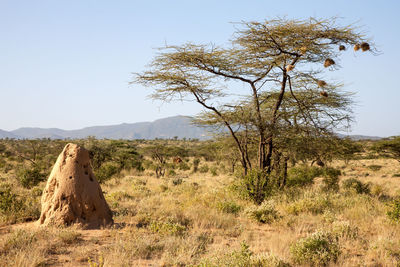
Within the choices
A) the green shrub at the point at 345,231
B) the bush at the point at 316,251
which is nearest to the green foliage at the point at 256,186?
the green shrub at the point at 345,231

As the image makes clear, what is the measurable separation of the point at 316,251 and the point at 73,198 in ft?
18.6

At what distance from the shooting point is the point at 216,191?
1177 cm

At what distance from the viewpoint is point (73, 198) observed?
23.0 ft

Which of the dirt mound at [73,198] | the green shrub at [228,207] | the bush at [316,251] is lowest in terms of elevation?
the green shrub at [228,207]

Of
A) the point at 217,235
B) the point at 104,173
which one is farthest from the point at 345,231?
the point at 104,173

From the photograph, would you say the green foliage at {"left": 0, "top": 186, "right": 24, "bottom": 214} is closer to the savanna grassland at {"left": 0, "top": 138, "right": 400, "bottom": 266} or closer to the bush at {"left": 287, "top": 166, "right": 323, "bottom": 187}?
the savanna grassland at {"left": 0, "top": 138, "right": 400, "bottom": 266}

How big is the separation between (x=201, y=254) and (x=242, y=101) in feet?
27.8

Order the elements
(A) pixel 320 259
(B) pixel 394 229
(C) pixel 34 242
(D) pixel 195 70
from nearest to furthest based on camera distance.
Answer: (A) pixel 320 259, (C) pixel 34 242, (B) pixel 394 229, (D) pixel 195 70

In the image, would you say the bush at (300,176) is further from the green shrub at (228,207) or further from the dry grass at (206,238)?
the green shrub at (228,207)

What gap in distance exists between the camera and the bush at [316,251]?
4996mm

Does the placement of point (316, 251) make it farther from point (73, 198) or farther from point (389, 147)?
point (389, 147)

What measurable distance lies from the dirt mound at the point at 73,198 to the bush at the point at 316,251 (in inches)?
187

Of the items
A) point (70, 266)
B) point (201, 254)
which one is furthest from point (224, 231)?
point (70, 266)

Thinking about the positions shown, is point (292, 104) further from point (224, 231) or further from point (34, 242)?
point (34, 242)
